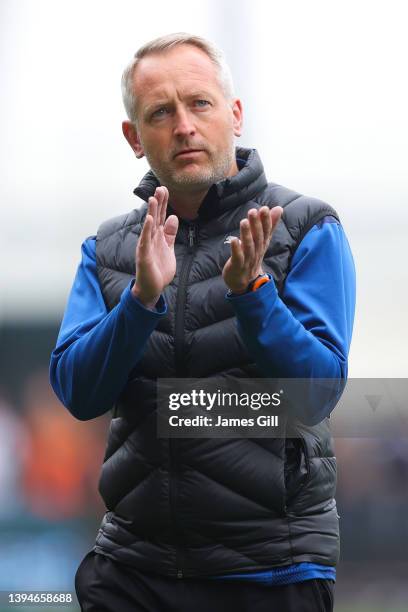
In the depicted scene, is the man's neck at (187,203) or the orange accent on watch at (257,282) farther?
the man's neck at (187,203)

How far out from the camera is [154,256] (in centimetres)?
115

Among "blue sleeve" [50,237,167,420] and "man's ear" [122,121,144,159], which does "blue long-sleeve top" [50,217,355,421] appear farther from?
"man's ear" [122,121,144,159]

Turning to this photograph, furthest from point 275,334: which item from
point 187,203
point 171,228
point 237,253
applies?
point 187,203

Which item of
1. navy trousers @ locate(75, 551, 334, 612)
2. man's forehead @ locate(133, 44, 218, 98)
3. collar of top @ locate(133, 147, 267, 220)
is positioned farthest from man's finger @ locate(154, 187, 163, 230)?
navy trousers @ locate(75, 551, 334, 612)

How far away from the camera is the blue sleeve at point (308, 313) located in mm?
1090

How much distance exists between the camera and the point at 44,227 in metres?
2.21

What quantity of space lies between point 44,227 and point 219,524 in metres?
1.22

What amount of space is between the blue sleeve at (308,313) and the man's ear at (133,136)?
337 mm

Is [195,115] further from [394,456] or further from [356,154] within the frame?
[394,456]

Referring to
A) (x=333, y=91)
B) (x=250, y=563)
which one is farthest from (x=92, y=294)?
(x=333, y=91)

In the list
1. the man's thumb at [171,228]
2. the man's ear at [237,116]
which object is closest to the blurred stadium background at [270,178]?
the man's ear at [237,116]

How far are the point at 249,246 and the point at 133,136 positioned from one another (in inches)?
17.3

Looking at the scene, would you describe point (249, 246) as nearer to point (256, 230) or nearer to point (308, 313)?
point (256, 230)

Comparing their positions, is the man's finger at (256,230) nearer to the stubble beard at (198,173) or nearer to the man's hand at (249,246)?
the man's hand at (249,246)
